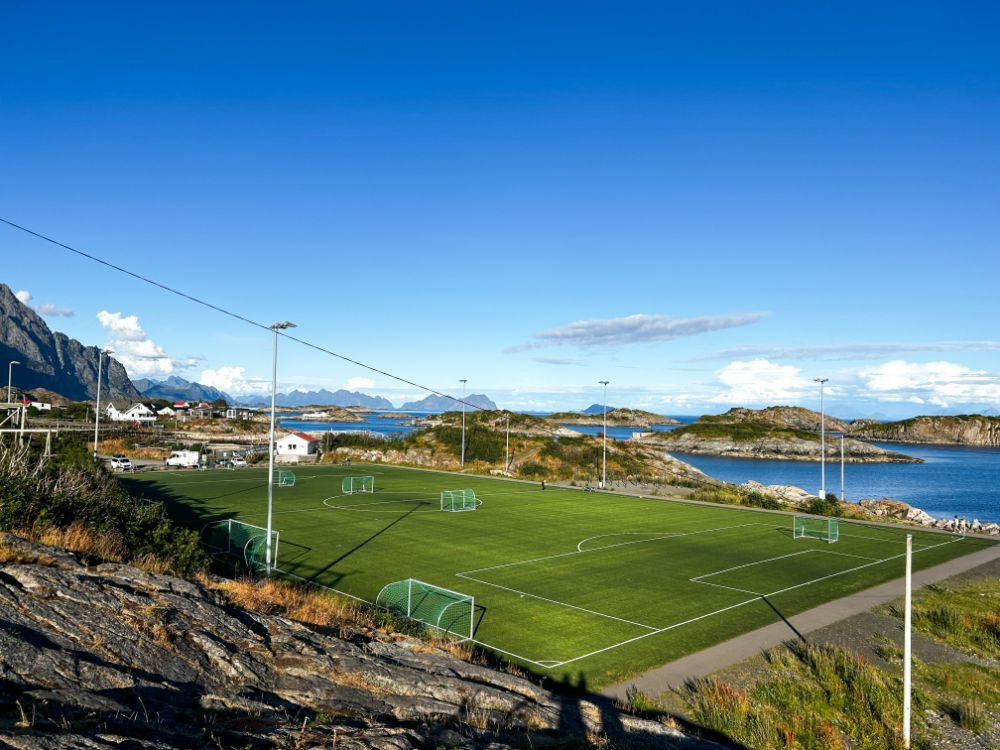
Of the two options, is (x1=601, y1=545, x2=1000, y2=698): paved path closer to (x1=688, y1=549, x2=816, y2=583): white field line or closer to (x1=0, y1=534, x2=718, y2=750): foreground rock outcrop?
(x1=0, y1=534, x2=718, y2=750): foreground rock outcrop

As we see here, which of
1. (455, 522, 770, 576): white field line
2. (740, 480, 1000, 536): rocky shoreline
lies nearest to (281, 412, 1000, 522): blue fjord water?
(740, 480, 1000, 536): rocky shoreline

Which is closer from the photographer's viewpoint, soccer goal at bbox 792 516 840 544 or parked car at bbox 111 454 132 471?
soccer goal at bbox 792 516 840 544

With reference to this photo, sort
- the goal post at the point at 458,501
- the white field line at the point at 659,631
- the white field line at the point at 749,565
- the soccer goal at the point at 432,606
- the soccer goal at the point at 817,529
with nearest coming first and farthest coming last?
the white field line at the point at 659,631
the soccer goal at the point at 432,606
the white field line at the point at 749,565
the soccer goal at the point at 817,529
the goal post at the point at 458,501

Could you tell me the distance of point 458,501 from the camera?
153 ft

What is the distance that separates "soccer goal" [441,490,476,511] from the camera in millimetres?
44188

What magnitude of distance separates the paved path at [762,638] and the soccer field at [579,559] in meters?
0.56

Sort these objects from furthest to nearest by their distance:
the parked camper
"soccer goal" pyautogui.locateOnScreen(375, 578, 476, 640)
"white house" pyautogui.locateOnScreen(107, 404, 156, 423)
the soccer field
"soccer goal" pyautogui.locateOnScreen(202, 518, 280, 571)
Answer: "white house" pyautogui.locateOnScreen(107, 404, 156, 423) → the parked camper → "soccer goal" pyautogui.locateOnScreen(202, 518, 280, 571) → the soccer field → "soccer goal" pyautogui.locateOnScreen(375, 578, 476, 640)

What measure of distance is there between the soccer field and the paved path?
0.56 meters

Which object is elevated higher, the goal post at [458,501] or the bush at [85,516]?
the bush at [85,516]

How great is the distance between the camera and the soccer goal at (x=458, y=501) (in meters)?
44.2

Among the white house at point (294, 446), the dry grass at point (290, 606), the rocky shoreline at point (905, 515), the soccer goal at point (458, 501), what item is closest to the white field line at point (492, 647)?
the dry grass at point (290, 606)

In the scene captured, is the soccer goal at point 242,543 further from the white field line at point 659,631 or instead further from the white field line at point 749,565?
the white field line at point 749,565

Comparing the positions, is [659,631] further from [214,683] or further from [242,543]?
[242,543]

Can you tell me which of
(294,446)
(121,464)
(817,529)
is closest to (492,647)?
(817,529)
